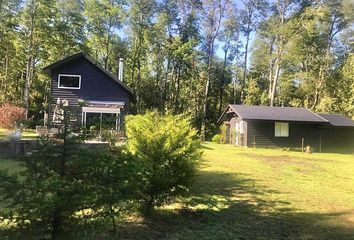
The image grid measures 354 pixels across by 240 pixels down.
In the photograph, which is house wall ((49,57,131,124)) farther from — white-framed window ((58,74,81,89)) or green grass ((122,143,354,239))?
green grass ((122,143,354,239))

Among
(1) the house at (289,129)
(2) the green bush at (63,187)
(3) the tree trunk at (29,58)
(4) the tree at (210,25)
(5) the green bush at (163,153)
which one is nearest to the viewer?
(2) the green bush at (63,187)

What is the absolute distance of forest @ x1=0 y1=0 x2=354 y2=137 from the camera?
35.9 m

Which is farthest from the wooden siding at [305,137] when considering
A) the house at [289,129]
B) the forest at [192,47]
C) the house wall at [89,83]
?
the house wall at [89,83]

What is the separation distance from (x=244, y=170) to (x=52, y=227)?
1016 cm

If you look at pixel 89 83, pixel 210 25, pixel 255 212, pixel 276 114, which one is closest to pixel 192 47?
pixel 210 25

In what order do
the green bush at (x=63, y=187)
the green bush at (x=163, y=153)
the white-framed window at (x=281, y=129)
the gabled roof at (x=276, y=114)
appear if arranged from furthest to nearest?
the white-framed window at (x=281, y=129) < the gabled roof at (x=276, y=114) < the green bush at (x=163, y=153) < the green bush at (x=63, y=187)

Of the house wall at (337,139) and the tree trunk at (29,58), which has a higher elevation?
the tree trunk at (29,58)

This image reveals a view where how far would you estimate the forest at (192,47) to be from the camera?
1412 inches

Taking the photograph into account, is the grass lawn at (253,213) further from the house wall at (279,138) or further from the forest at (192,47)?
the forest at (192,47)

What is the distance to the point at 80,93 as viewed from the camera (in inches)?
992

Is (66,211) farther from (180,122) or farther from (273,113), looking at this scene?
(273,113)

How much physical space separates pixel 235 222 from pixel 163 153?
5.58 ft

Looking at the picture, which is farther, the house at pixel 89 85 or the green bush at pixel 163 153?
the house at pixel 89 85

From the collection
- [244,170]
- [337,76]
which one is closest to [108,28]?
[337,76]
